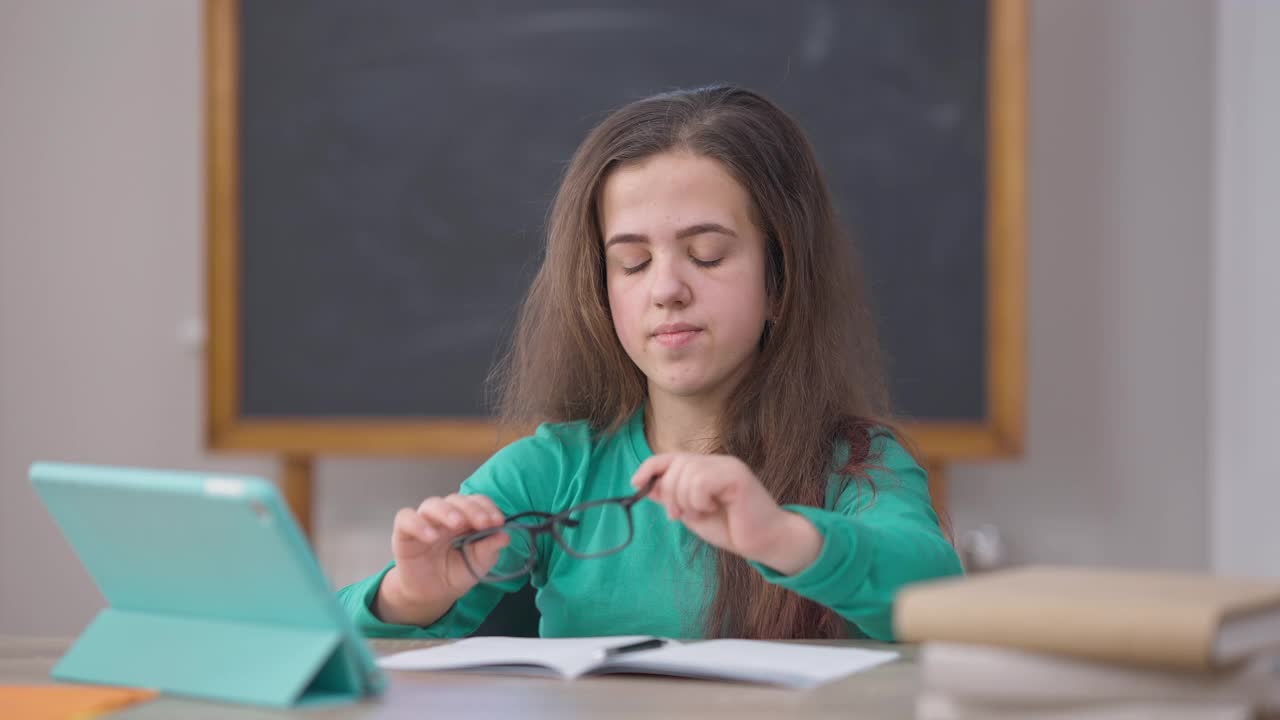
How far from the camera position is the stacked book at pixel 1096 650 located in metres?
0.61

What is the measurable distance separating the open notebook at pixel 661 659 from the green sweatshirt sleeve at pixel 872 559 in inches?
1.9

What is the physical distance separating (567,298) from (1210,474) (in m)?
1.63

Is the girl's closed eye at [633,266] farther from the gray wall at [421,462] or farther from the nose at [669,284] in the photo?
the gray wall at [421,462]

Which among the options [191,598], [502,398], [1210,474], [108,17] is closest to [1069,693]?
[191,598]

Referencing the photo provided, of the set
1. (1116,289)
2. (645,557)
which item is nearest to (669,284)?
(645,557)

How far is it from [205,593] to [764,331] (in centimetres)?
65

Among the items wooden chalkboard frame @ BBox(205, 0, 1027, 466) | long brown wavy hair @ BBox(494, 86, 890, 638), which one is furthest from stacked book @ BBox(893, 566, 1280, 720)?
wooden chalkboard frame @ BBox(205, 0, 1027, 466)

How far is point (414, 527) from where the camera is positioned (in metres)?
1.01

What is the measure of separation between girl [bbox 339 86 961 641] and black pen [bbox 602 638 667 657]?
18 centimetres

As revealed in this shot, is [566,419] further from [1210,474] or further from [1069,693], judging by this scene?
[1210,474]

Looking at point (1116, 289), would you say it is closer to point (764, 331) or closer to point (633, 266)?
point (764, 331)

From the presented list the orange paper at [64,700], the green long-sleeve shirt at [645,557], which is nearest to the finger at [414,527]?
the green long-sleeve shirt at [645,557]

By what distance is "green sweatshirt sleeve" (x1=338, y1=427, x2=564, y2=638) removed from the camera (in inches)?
48.5

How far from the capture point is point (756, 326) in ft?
4.12
